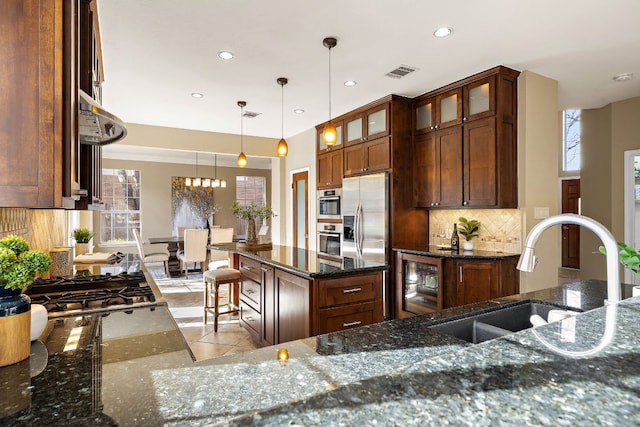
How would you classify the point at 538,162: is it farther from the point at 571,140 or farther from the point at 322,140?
the point at 571,140

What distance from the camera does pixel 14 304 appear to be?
1.01 metres

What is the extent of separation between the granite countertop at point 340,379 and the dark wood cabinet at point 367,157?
10.5 feet

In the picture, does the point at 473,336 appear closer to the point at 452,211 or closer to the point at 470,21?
the point at 470,21

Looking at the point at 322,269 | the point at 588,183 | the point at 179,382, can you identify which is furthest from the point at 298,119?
the point at 179,382

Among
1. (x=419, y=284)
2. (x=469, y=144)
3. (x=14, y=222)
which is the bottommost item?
(x=419, y=284)

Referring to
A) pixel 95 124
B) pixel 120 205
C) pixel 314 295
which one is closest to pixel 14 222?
pixel 95 124

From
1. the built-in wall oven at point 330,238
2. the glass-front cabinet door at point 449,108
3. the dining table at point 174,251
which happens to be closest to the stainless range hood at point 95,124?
the glass-front cabinet door at point 449,108

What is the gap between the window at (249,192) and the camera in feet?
33.2

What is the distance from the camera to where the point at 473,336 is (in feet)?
4.72

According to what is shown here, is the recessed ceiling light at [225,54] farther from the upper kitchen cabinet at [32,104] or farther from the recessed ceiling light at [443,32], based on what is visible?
the upper kitchen cabinet at [32,104]

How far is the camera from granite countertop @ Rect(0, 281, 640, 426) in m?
0.39

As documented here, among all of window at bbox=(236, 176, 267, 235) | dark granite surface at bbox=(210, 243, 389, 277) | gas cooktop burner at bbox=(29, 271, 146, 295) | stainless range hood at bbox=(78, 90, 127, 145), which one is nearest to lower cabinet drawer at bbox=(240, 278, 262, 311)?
dark granite surface at bbox=(210, 243, 389, 277)

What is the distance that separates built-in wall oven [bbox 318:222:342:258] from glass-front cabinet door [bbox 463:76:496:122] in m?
2.44

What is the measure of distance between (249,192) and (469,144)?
733 centimetres
